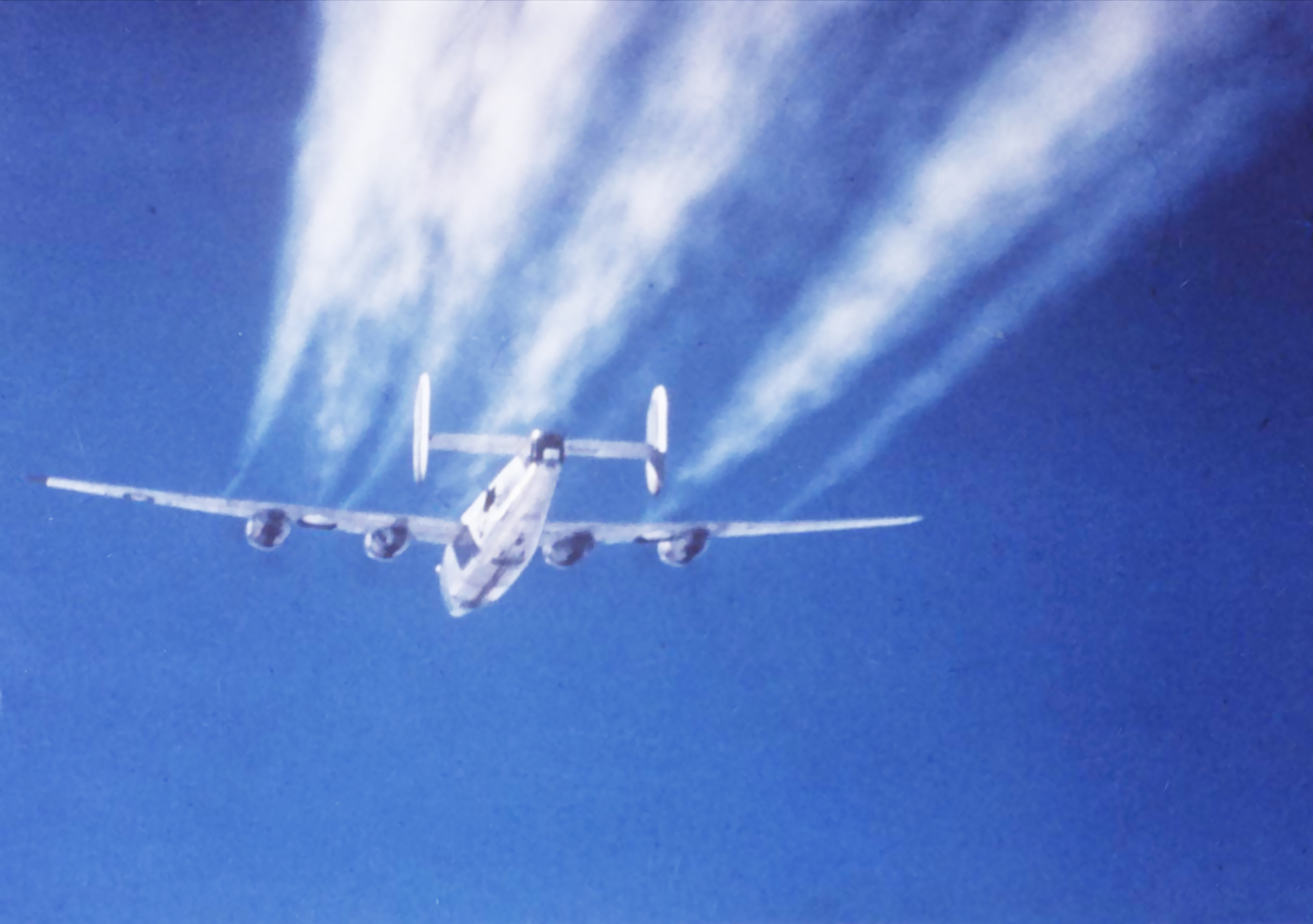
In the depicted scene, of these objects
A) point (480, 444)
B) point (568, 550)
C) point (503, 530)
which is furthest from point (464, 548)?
point (480, 444)

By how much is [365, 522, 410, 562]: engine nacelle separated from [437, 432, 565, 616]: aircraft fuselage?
0.54 meters

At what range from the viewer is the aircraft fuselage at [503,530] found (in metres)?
8.09

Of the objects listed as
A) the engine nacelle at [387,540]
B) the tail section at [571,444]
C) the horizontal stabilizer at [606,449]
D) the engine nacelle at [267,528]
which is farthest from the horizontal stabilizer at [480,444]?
the engine nacelle at [267,528]

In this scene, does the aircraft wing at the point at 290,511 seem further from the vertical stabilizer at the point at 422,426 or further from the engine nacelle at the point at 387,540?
the vertical stabilizer at the point at 422,426

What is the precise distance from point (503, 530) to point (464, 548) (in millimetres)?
702

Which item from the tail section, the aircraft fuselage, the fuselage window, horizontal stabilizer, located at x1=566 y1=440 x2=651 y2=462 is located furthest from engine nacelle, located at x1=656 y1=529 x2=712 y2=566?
the fuselage window

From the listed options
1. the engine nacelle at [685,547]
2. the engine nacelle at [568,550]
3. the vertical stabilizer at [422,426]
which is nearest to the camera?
the vertical stabilizer at [422,426]

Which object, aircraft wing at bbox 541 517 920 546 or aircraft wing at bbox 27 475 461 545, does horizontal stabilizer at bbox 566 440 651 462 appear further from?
aircraft wing at bbox 27 475 461 545

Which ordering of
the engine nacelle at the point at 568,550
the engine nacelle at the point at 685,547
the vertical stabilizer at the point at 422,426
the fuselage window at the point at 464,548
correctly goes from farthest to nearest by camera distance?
the engine nacelle at the point at 685,547 → the engine nacelle at the point at 568,550 → the fuselage window at the point at 464,548 → the vertical stabilizer at the point at 422,426

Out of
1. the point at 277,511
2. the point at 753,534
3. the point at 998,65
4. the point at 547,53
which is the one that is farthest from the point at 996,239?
the point at 277,511

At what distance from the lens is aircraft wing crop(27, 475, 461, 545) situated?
777 centimetres

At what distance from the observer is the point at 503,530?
8539 millimetres

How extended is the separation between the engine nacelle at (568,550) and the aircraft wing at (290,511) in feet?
3.10

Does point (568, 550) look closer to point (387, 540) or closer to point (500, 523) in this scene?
point (500, 523)
